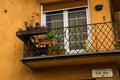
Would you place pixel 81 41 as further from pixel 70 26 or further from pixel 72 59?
pixel 72 59

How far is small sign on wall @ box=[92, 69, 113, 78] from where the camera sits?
963cm

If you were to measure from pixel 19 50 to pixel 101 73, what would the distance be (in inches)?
120

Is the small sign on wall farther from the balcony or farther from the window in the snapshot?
the window

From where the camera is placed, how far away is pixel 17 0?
11.6 metres

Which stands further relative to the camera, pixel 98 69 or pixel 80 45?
pixel 80 45

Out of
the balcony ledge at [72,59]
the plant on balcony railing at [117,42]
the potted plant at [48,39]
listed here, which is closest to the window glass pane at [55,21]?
the potted plant at [48,39]

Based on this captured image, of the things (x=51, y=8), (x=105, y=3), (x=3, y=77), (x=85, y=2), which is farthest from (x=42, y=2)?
(x=3, y=77)

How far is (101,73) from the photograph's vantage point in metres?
9.70

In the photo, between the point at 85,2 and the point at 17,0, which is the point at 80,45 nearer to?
the point at 85,2

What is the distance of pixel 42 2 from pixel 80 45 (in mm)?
2285

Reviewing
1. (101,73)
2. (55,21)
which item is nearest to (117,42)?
(101,73)

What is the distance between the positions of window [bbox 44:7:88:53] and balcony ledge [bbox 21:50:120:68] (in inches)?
28.5

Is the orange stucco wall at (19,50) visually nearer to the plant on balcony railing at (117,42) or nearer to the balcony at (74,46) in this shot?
the balcony at (74,46)

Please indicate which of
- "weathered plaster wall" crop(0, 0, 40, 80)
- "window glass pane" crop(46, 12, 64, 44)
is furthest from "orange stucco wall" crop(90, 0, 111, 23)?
"weathered plaster wall" crop(0, 0, 40, 80)
